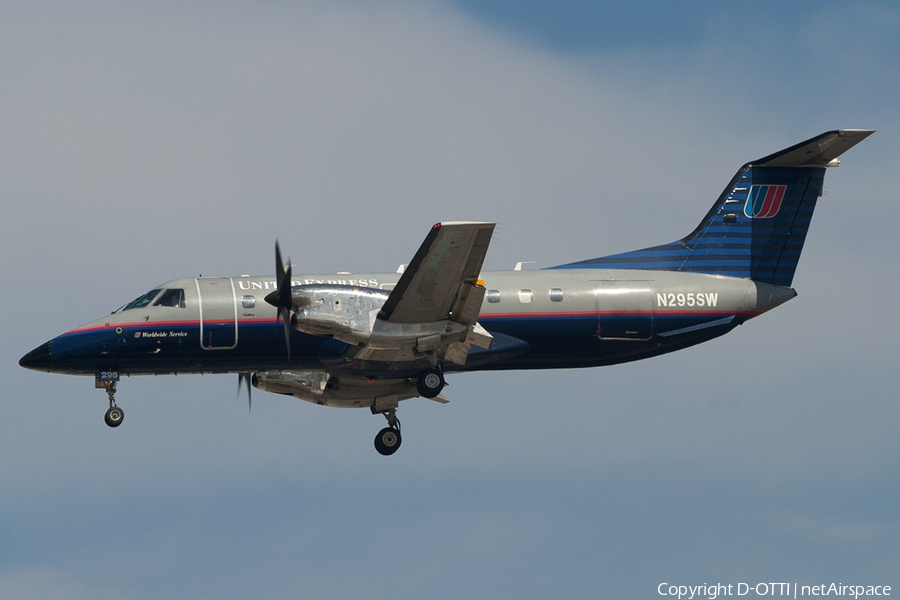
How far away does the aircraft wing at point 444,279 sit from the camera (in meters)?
24.4

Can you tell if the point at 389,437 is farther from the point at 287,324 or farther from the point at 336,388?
the point at 287,324

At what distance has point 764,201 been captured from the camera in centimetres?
3183

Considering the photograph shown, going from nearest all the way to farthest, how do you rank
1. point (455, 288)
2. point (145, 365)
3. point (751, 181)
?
1. point (455, 288)
2. point (145, 365)
3. point (751, 181)

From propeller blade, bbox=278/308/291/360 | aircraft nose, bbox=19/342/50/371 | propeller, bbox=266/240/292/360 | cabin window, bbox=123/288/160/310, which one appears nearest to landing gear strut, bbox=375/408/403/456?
propeller blade, bbox=278/308/291/360

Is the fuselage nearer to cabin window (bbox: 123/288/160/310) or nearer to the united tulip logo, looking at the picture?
cabin window (bbox: 123/288/160/310)

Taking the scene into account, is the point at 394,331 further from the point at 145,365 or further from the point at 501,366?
the point at 145,365

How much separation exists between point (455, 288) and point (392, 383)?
18.4 ft

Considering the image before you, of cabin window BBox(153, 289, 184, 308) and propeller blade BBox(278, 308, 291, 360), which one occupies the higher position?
cabin window BBox(153, 289, 184, 308)

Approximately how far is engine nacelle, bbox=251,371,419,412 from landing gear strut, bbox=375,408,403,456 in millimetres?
295

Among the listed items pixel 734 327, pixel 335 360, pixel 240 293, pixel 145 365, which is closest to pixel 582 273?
pixel 734 327

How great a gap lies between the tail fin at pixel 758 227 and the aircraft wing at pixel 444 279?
5.44m

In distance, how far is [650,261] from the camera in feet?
102

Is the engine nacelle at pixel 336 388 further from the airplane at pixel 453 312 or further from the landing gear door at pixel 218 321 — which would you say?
the landing gear door at pixel 218 321

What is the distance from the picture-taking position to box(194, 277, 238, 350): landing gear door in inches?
1084
